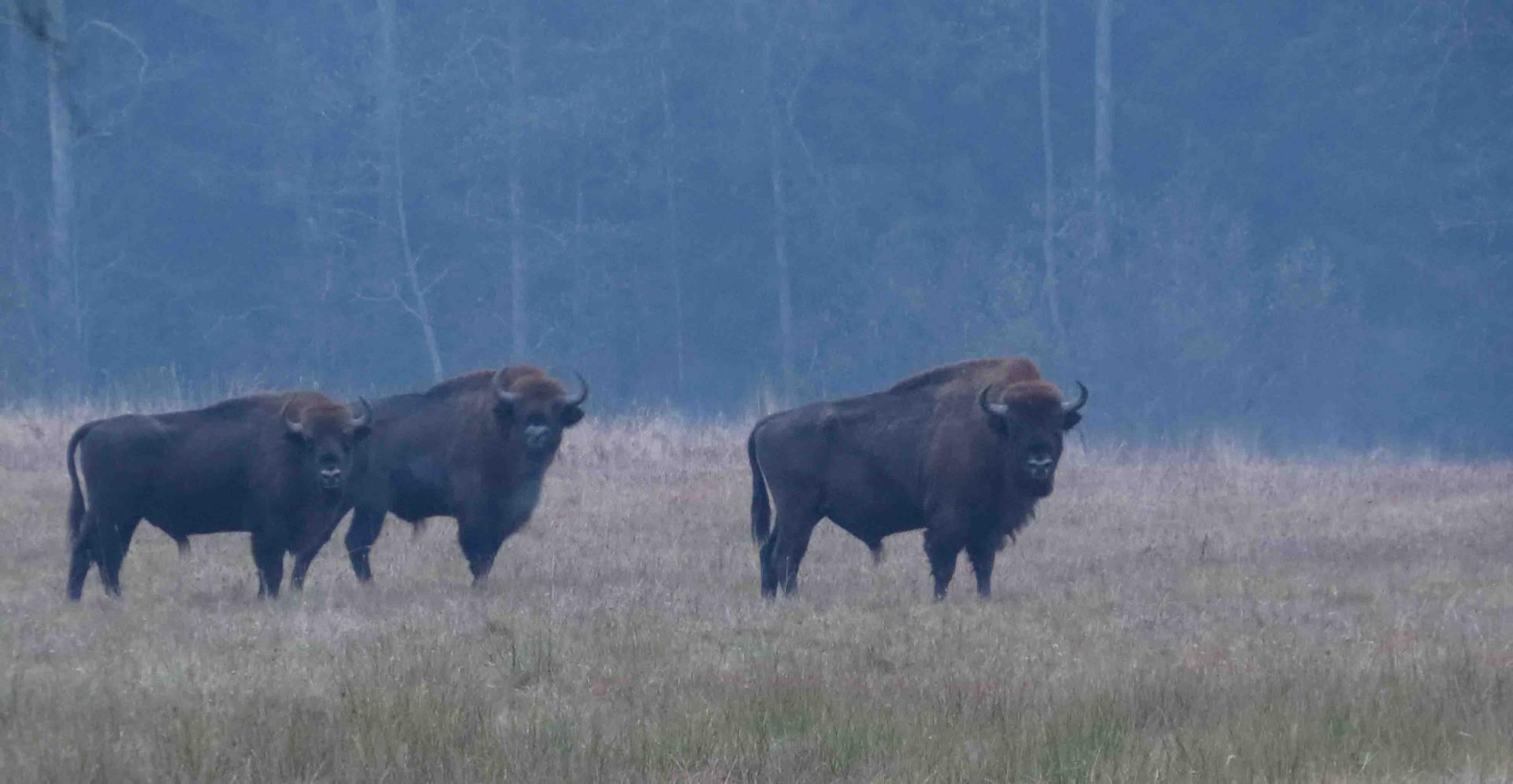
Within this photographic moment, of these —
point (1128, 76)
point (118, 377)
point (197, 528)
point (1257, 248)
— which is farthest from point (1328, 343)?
point (197, 528)

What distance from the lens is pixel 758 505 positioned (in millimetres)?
13523

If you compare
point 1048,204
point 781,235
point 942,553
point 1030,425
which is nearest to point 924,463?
point 942,553

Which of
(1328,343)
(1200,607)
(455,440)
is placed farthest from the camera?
(1328,343)

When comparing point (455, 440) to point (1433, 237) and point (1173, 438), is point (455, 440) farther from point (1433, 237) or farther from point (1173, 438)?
point (1433, 237)

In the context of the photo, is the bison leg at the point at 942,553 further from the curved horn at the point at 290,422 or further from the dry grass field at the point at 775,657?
the curved horn at the point at 290,422

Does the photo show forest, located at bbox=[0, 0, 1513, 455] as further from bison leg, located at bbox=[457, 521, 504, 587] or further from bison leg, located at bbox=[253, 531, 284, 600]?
bison leg, located at bbox=[253, 531, 284, 600]

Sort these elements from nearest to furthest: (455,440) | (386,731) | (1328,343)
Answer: (386,731) < (455,440) < (1328,343)

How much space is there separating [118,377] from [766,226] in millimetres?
18225

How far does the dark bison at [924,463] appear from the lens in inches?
493

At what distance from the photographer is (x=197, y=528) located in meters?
13.0

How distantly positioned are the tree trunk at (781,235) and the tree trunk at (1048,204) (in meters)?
6.84

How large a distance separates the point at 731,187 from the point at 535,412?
33965 mm

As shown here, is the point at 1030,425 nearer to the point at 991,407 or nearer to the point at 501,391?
the point at 991,407

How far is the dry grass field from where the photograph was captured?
6.79m
